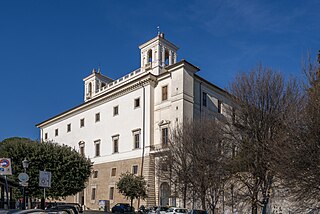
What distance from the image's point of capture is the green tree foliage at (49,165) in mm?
34741

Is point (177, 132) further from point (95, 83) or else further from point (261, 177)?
point (95, 83)

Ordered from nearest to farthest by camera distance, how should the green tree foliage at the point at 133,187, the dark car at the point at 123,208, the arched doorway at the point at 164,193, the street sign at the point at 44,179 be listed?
the street sign at the point at 44,179
the green tree foliage at the point at 133,187
the dark car at the point at 123,208
the arched doorway at the point at 164,193

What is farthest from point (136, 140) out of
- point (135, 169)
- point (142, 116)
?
point (135, 169)

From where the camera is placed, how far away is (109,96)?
187 ft

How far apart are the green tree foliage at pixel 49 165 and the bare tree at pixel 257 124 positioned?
1720cm

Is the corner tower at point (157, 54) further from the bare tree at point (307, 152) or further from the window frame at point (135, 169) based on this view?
the bare tree at point (307, 152)

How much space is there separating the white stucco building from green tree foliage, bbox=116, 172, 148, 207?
7.33 feet

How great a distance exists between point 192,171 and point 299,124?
1909 cm

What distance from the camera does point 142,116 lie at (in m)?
50.7

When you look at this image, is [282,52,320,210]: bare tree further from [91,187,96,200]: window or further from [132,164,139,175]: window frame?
[91,187,96,200]: window

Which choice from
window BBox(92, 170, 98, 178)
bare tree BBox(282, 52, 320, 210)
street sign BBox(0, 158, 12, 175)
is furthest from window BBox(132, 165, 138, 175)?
bare tree BBox(282, 52, 320, 210)

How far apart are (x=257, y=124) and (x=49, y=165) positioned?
20468 millimetres

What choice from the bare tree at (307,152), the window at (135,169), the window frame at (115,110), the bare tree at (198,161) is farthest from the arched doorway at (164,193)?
the bare tree at (307,152)

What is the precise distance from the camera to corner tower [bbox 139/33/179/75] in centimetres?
5612
